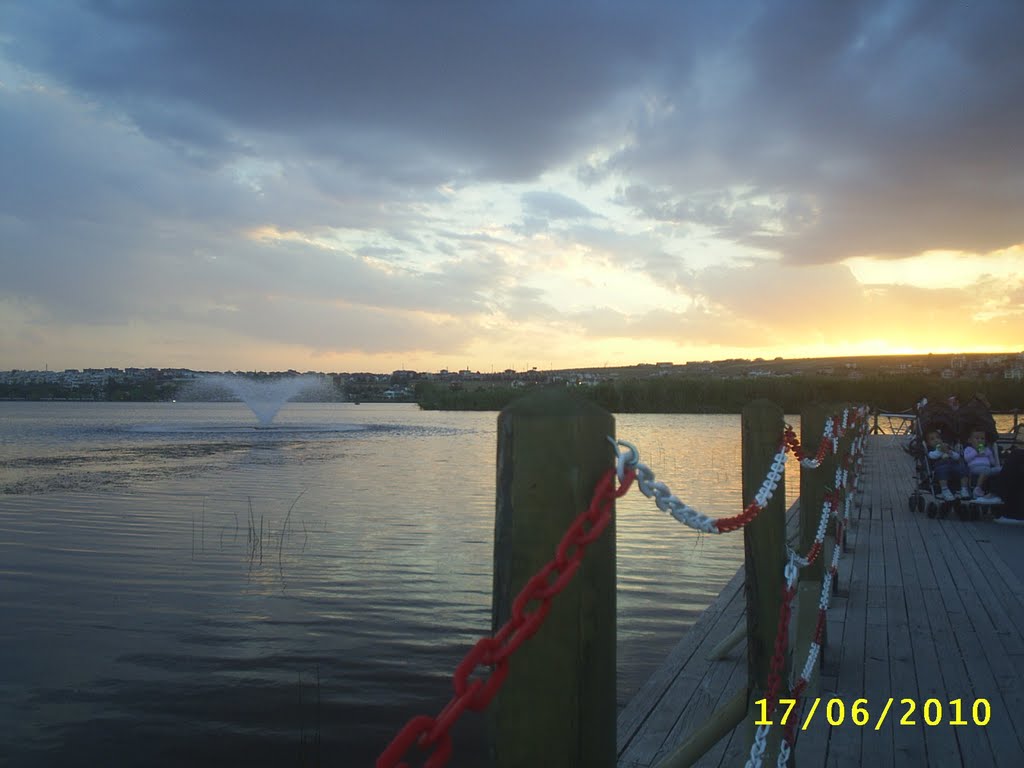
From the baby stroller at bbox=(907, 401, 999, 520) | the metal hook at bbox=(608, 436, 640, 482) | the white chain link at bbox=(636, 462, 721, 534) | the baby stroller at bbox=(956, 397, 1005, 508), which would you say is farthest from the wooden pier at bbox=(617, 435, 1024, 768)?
the baby stroller at bbox=(956, 397, 1005, 508)

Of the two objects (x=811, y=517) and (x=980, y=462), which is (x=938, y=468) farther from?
(x=811, y=517)

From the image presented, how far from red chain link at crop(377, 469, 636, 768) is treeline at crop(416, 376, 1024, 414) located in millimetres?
45630

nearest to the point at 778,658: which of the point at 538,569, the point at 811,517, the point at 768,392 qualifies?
the point at 538,569

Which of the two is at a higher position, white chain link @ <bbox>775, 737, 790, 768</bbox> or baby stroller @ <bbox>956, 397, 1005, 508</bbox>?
baby stroller @ <bbox>956, 397, 1005, 508</bbox>

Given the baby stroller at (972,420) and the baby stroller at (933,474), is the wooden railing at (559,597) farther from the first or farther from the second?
the baby stroller at (972,420)

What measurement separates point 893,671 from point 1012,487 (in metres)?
7.19

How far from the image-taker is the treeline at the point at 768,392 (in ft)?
161

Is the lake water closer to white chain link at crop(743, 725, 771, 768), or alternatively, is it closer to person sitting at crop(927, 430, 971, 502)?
person sitting at crop(927, 430, 971, 502)

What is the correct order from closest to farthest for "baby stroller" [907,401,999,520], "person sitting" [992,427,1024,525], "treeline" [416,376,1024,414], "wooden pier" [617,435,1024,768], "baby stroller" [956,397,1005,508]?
1. "wooden pier" [617,435,1024,768]
2. "person sitting" [992,427,1024,525]
3. "baby stroller" [907,401,999,520]
4. "baby stroller" [956,397,1005,508]
5. "treeline" [416,376,1024,414]

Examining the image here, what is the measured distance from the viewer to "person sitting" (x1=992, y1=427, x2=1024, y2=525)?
35.2 ft

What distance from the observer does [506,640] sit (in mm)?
1490

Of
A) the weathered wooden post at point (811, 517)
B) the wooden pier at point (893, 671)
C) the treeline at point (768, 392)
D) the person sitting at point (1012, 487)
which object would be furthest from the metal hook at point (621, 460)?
the treeline at point (768, 392)

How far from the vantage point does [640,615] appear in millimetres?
8664

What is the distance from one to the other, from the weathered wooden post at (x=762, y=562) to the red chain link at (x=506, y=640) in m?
1.62
